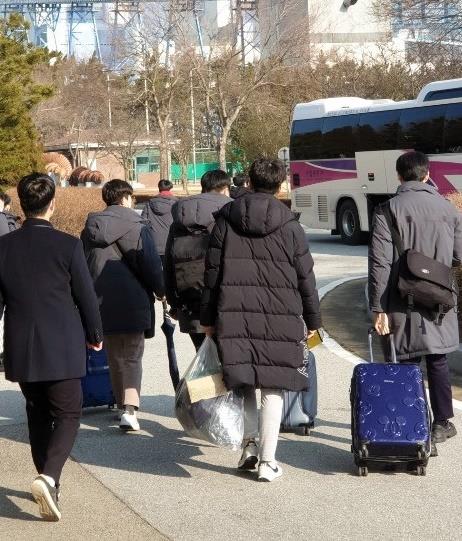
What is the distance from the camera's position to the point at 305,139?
27.3 m

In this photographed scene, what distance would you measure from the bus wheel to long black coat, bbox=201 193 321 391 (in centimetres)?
1941

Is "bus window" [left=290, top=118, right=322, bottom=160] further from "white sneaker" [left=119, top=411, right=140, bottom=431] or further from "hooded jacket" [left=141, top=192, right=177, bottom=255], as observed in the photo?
"white sneaker" [left=119, top=411, right=140, bottom=431]

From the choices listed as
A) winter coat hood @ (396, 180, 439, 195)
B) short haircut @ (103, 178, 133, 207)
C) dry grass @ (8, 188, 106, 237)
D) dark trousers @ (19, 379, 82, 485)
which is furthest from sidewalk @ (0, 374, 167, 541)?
dry grass @ (8, 188, 106, 237)

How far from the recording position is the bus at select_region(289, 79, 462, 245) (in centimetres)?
2236

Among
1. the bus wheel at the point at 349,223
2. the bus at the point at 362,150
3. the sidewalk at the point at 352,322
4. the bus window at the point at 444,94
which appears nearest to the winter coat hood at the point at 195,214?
the sidewalk at the point at 352,322

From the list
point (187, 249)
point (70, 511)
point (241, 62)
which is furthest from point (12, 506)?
point (241, 62)

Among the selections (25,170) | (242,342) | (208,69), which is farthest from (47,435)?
(208,69)

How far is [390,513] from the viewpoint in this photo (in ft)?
17.8

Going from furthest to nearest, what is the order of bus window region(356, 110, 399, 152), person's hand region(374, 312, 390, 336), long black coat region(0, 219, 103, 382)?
bus window region(356, 110, 399, 152)
person's hand region(374, 312, 390, 336)
long black coat region(0, 219, 103, 382)

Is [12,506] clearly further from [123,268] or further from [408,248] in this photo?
[408,248]

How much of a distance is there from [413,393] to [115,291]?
2.26 metres

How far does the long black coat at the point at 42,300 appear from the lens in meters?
5.41

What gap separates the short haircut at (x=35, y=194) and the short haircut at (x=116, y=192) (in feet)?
6.33

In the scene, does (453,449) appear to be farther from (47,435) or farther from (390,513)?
(47,435)
